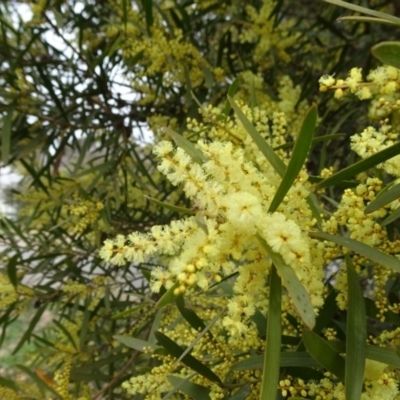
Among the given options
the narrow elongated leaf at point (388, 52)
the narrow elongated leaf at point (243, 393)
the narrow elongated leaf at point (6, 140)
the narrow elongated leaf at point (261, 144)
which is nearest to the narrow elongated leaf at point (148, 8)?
the narrow elongated leaf at point (6, 140)

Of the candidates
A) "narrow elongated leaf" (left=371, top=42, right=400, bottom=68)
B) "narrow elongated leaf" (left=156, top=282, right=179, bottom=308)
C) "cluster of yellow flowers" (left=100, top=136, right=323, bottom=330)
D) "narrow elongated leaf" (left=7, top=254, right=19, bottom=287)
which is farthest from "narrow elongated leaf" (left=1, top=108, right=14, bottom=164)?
"narrow elongated leaf" (left=371, top=42, right=400, bottom=68)

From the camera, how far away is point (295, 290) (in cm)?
57

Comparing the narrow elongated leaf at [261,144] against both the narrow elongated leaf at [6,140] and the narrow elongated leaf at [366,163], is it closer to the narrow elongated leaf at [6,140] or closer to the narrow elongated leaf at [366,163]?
the narrow elongated leaf at [366,163]

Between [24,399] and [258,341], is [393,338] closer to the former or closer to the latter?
[258,341]

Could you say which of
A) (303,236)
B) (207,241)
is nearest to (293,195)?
(303,236)

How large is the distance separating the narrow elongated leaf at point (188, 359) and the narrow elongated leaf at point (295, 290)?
314 millimetres

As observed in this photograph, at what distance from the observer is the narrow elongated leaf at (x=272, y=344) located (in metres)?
0.61

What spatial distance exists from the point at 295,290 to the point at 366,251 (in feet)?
0.46

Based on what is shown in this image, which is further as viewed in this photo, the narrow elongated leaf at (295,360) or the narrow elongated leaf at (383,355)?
the narrow elongated leaf at (295,360)

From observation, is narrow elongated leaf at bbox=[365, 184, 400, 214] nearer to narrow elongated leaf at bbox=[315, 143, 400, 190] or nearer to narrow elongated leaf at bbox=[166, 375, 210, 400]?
narrow elongated leaf at bbox=[315, 143, 400, 190]

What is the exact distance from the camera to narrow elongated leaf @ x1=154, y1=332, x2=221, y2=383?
848mm

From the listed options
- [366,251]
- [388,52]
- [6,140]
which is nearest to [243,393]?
[366,251]

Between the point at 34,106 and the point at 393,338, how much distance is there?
1.38 metres

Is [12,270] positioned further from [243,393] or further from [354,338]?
[354,338]
